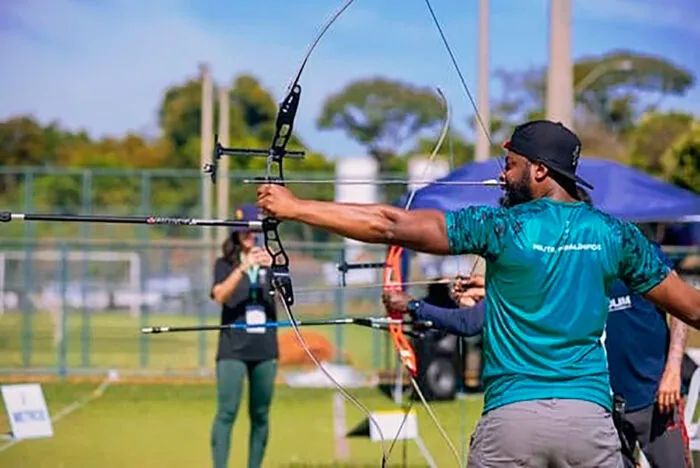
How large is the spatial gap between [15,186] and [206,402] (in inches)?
664

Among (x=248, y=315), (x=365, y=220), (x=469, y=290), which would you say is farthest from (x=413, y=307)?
(x=365, y=220)

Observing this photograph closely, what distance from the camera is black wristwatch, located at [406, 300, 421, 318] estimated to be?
6.18 m

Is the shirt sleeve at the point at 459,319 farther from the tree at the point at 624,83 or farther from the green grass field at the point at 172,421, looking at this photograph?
Answer: the tree at the point at 624,83

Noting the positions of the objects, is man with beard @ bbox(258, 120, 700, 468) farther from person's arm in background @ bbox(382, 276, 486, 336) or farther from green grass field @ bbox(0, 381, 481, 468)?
green grass field @ bbox(0, 381, 481, 468)

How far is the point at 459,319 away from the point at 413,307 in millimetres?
525

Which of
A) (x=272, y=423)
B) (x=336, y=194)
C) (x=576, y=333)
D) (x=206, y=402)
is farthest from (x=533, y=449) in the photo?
(x=336, y=194)

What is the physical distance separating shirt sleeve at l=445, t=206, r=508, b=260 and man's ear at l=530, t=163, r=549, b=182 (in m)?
0.23

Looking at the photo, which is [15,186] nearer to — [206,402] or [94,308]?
[94,308]

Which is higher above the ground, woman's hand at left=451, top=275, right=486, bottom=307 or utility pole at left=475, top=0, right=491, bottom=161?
utility pole at left=475, top=0, right=491, bottom=161

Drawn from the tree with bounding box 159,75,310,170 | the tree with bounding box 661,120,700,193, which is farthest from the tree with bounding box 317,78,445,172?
the tree with bounding box 661,120,700,193

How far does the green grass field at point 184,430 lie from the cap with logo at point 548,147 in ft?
20.8

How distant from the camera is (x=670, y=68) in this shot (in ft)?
250

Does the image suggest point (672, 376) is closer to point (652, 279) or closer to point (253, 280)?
point (652, 279)

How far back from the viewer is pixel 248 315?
8.16 m
